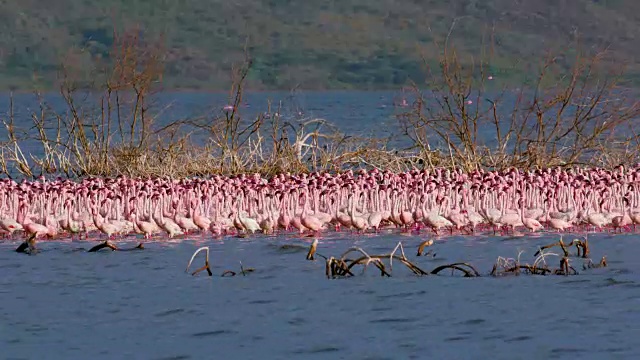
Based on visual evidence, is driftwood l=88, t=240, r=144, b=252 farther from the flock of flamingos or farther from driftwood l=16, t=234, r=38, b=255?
driftwood l=16, t=234, r=38, b=255

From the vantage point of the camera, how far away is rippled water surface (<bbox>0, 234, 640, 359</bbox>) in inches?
696

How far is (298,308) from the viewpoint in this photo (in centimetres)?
2048

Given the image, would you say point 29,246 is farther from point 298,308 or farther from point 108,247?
point 298,308

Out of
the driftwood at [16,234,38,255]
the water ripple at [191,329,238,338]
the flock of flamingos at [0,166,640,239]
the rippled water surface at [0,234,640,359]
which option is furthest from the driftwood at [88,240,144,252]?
the water ripple at [191,329,238,338]

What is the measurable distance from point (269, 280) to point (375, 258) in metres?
3.74

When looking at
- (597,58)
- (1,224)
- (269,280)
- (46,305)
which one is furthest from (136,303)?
(597,58)

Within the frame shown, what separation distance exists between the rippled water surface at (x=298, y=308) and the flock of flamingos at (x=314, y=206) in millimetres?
640

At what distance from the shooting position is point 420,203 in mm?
27609

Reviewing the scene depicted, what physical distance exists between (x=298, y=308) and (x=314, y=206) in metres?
7.20

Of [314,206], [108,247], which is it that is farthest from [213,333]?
[314,206]

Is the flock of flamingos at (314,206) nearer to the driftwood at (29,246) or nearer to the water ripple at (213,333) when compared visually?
the driftwood at (29,246)

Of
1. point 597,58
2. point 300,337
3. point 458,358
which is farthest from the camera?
point 597,58

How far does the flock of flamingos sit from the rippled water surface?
0.64m

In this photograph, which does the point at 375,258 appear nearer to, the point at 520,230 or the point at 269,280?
the point at 269,280
